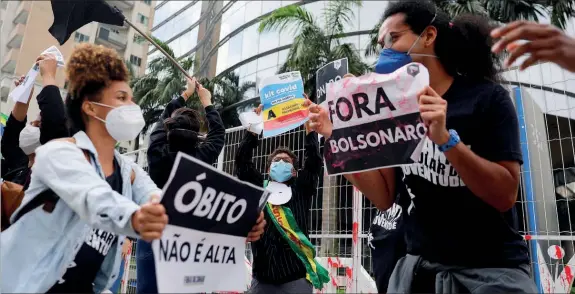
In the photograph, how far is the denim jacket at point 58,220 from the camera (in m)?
1.41

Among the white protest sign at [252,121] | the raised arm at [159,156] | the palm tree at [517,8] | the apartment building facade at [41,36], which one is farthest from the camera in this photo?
the apartment building facade at [41,36]

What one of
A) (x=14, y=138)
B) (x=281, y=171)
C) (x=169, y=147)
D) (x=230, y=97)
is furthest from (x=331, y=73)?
(x=230, y=97)

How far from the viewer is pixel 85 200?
4.70ft

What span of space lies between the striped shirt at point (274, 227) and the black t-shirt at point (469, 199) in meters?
1.56

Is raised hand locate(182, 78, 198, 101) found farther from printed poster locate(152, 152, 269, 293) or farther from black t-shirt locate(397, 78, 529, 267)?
black t-shirt locate(397, 78, 529, 267)

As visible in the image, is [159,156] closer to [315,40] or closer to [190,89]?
[190,89]

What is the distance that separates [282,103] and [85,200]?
1.60m

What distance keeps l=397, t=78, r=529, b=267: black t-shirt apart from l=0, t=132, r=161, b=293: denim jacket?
1.08m

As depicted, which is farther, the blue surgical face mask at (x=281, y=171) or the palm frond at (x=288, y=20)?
the palm frond at (x=288, y=20)

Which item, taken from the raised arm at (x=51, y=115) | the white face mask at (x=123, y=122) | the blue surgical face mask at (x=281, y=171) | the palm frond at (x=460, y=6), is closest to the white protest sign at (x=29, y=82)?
the raised arm at (x=51, y=115)

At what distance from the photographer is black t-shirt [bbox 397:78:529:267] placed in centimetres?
158

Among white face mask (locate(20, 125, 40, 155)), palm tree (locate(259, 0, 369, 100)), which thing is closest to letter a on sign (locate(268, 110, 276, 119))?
white face mask (locate(20, 125, 40, 155))

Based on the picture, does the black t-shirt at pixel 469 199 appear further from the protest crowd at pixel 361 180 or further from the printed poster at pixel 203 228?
the printed poster at pixel 203 228

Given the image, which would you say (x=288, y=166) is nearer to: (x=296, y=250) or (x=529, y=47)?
(x=296, y=250)
